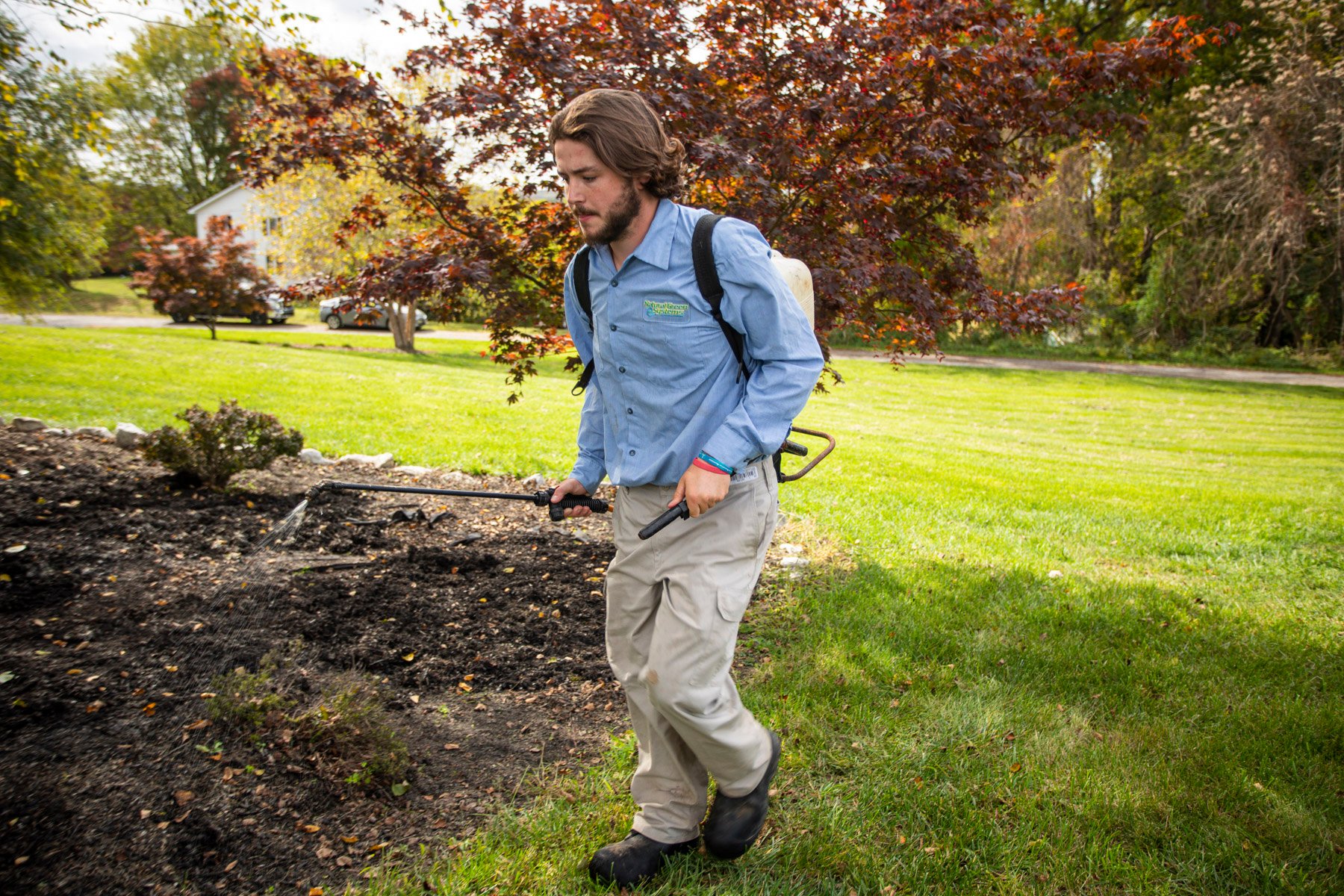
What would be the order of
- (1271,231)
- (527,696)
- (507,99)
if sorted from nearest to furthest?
1. (527,696)
2. (507,99)
3. (1271,231)

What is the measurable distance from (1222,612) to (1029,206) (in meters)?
20.2

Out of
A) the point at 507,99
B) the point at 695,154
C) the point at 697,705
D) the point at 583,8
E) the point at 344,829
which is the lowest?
the point at 344,829

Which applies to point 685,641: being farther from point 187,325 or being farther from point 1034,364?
point 187,325

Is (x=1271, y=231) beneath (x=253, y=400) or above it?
above

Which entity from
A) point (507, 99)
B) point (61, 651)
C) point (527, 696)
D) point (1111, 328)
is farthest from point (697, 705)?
point (1111, 328)

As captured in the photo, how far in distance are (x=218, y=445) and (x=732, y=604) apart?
14.1ft

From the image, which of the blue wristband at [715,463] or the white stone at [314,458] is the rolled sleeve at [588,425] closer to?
the blue wristband at [715,463]

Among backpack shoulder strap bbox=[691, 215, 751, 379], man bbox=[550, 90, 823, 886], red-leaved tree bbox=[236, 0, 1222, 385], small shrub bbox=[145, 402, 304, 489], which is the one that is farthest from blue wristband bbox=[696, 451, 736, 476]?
small shrub bbox=[145, 402, 304, 489]

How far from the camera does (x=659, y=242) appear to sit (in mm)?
2389

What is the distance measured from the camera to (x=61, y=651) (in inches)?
126

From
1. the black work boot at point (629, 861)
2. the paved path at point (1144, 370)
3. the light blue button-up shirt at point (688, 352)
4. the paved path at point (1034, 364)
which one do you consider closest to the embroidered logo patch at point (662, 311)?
the light blue button-up shirt at point (688, 352)

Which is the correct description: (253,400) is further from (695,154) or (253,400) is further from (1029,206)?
(1029,206)

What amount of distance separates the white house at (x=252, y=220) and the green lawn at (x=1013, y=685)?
7606 millimetres

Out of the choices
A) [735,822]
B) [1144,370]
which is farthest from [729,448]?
[1144,370]
